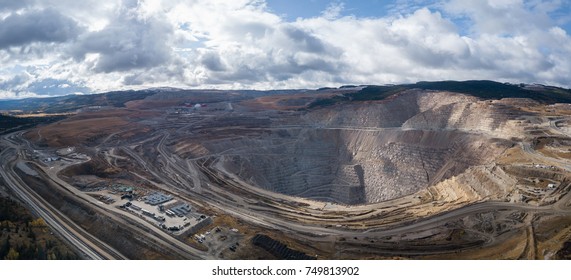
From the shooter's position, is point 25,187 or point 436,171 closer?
point 25,187

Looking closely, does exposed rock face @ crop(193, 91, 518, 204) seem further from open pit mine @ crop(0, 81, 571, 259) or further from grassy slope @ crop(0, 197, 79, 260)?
grassy slope @ crop(0, 197, 79, 260)

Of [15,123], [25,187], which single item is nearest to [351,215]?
[25,187]

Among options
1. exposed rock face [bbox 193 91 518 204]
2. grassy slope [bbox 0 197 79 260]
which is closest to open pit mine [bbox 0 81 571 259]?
exposed rock face [bbox 193 91 518 204]

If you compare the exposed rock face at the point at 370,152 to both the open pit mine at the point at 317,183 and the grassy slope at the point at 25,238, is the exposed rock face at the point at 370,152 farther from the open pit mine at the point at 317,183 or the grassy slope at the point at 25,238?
the grassy slope at the point at 25,238

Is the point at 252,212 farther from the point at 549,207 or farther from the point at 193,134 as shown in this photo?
the point at 193,134

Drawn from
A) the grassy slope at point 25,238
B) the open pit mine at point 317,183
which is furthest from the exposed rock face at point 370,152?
the grassy slope at point 25,238
